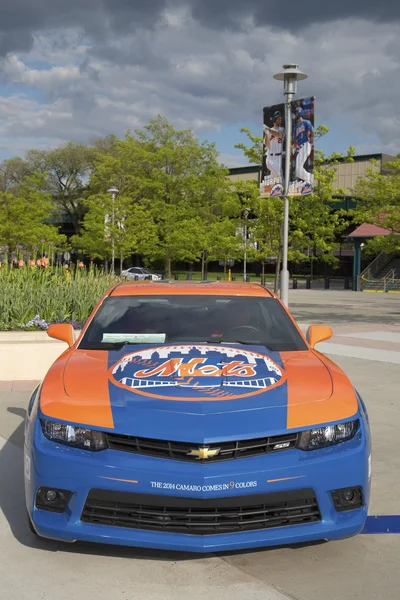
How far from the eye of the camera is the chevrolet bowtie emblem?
343cm

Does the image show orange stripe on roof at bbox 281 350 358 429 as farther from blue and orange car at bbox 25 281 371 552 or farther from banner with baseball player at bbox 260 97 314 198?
banner with baseball player at bbox 260 97 314 198

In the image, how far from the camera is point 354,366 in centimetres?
1101

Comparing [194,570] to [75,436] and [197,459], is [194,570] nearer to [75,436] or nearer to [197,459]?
[197,459]

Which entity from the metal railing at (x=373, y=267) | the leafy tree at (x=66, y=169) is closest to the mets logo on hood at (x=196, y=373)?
the metal railing at (x=373, y=267)

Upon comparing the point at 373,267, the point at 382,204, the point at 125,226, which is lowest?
the point at 373,267

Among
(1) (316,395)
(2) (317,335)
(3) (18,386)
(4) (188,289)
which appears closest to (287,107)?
(3) (18,386)

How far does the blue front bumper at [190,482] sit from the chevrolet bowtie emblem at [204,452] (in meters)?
0.05

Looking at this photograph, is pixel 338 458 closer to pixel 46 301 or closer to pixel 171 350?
pixel 171 350

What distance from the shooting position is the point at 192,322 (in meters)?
5.19

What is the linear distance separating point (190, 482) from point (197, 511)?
0.66ft

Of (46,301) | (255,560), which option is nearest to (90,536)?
(255,560)

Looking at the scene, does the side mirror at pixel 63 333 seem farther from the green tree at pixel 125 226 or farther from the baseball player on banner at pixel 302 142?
the green tree at pixel 125 226

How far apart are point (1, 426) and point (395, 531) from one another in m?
4.00

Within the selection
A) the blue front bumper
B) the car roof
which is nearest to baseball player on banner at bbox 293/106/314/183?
the car roof
